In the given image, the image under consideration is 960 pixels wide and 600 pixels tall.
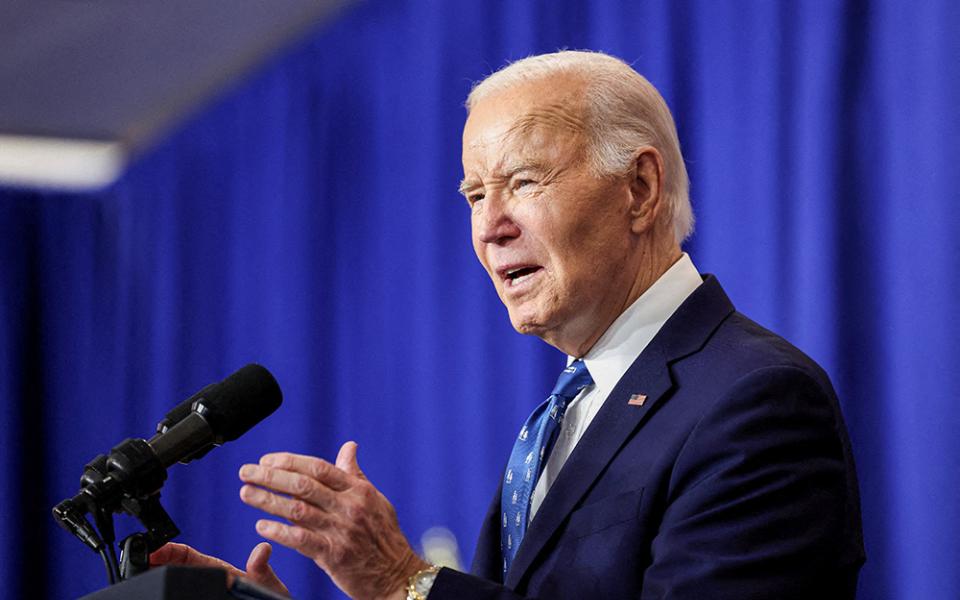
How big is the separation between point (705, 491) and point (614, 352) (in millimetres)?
441

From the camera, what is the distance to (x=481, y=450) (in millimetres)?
4207

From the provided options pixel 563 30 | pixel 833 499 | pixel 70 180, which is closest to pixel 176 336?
pixel 70 180

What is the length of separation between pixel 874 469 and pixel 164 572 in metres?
1.84

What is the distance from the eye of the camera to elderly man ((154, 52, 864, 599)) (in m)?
1.70

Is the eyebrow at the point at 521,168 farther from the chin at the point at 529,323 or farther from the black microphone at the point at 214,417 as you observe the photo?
the black microphone at the point at 214,417

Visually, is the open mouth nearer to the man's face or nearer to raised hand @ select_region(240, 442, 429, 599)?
the man's face

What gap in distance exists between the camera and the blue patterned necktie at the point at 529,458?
2141 millimetres

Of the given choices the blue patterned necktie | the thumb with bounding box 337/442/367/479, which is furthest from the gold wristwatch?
the blue patterned necktie

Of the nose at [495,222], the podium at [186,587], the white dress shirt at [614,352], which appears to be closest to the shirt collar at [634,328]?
the white dress shirt at [614,352]

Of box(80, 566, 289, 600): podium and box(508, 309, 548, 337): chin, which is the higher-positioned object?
box(508, 309, 548, 337): chin

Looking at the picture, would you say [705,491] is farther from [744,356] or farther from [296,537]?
[296,537]

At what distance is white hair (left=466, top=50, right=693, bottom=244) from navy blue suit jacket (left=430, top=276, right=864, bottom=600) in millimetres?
347

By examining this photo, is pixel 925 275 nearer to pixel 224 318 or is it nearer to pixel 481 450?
pixel 481 450

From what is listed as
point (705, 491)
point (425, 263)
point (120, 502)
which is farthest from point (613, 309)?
point (425, 263)
